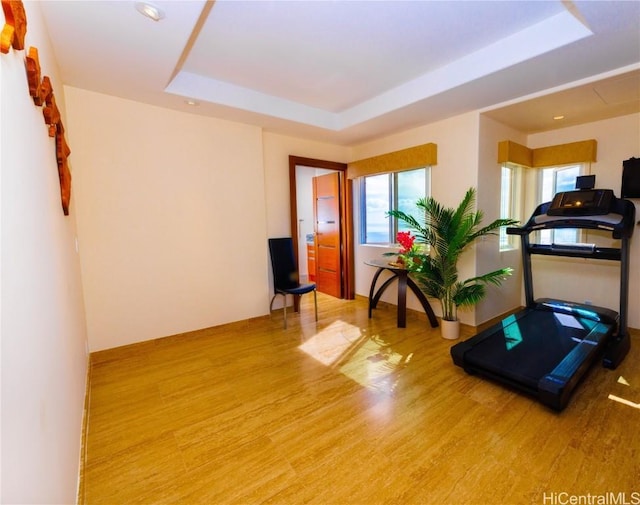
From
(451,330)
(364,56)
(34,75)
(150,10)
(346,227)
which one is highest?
(364,56)

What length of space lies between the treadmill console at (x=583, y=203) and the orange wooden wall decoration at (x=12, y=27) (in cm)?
399

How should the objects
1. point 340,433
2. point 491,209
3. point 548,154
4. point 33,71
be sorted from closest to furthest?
point 33,71, point 340,433, point 491,209, point 548,154

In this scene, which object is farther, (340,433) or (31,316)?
(340,433)

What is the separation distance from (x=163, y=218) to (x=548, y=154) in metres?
4.68

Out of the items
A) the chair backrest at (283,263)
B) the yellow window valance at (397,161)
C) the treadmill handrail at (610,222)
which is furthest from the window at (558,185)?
the chair backrest at (283,263)

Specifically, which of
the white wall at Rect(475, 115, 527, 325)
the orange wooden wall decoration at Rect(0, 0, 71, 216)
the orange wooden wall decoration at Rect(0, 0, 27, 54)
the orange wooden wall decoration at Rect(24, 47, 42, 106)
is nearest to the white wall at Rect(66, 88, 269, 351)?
the orange wooden wall decoration at Rect(0, 0, 71, 216)

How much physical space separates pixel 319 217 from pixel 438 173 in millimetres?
2178

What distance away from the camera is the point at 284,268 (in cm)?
414

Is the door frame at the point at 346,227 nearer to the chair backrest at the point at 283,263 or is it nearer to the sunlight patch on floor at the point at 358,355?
the chair backrest at the point at 283,263

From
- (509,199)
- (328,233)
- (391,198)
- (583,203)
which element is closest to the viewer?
(583,203)

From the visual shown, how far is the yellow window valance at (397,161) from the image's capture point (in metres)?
3.74

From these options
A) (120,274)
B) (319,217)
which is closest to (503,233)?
(319,217)

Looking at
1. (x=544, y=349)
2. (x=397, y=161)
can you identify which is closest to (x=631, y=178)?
(x=544, y=349)

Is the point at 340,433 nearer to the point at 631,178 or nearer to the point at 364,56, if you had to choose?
the point at 364,56
